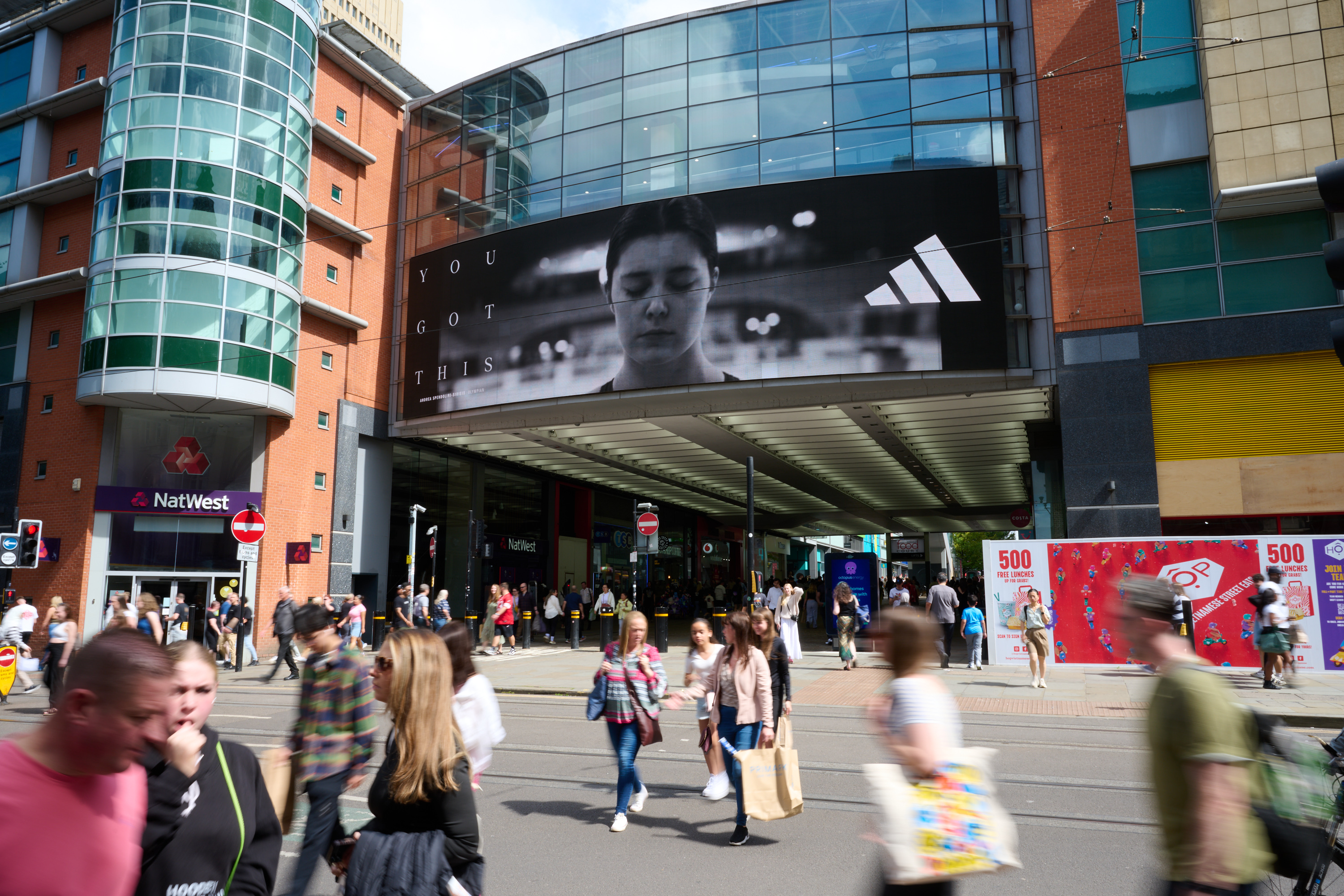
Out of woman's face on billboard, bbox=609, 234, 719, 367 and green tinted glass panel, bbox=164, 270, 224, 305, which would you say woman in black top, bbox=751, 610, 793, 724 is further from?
green tinted glass panel, bbox=164, 270, 224, 305

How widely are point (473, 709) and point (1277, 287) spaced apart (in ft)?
70.6

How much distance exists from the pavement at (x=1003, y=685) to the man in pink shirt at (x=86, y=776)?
11.4m

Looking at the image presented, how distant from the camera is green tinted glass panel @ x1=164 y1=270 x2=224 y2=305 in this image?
23.8m

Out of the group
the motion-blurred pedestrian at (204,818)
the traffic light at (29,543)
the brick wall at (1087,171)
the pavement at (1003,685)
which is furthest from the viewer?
the brick wall at (1087,171)

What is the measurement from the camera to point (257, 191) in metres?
25.1

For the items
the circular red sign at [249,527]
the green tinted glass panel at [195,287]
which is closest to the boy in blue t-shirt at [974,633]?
the circular red sign at [249,527]

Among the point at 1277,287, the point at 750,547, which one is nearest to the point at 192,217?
the point at 750,547

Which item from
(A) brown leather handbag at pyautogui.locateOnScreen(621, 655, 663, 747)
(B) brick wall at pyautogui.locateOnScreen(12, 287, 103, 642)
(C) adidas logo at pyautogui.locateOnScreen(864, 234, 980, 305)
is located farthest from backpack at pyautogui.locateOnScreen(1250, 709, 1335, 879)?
(B) brick wall at pyautogui.locateOnScreen(12, 287, 103, 642)

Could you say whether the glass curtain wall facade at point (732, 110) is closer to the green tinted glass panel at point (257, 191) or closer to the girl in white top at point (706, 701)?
the green tinted glass panel at point (257, 191)

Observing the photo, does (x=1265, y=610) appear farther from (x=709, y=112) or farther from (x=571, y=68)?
(x=571, y=68)

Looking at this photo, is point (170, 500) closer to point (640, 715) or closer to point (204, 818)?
point (640, 715)

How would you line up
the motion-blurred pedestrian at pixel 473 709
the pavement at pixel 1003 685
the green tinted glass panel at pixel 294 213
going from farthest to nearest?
1. the green tinted glass panel at pixel 294 213
2. the pavement at pixel 1003 685
3. the motion-blurred pedestrian at pixel 473 709

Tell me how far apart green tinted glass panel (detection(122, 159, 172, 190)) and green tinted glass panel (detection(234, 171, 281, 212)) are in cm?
165

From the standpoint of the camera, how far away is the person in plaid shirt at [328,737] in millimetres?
4453
